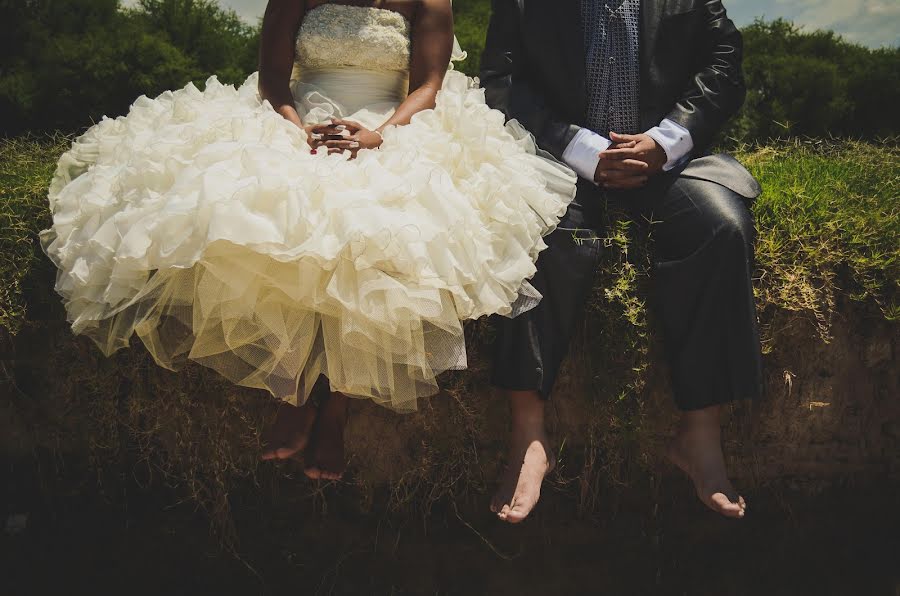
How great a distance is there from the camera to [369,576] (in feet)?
8.07

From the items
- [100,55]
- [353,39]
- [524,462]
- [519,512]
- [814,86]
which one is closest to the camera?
[519,512]

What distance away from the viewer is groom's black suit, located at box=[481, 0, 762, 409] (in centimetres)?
230

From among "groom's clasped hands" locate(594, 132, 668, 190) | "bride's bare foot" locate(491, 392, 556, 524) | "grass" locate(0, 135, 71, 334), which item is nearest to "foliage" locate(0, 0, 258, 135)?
"grass" locate(0, 135, 71, 334)

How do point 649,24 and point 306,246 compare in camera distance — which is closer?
point 306,246

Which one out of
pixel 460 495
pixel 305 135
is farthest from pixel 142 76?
pixel 460 495

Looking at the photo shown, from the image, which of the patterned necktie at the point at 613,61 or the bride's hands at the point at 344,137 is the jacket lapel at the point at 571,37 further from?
the bride's hands at the point at 344,137

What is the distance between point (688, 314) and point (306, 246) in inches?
51.5

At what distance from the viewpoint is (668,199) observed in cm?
252

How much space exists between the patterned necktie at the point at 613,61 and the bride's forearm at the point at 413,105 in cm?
63

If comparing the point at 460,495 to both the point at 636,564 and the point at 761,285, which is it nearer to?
the point at 636,564

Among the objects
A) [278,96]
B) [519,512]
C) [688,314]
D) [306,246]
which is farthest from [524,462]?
[278,96]

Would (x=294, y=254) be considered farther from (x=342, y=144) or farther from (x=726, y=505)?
(x=726, y=505)

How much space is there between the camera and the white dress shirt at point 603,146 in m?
2.58

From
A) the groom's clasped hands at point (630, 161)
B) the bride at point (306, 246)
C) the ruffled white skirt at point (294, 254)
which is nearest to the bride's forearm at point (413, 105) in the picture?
the bride at point (306, 246)
